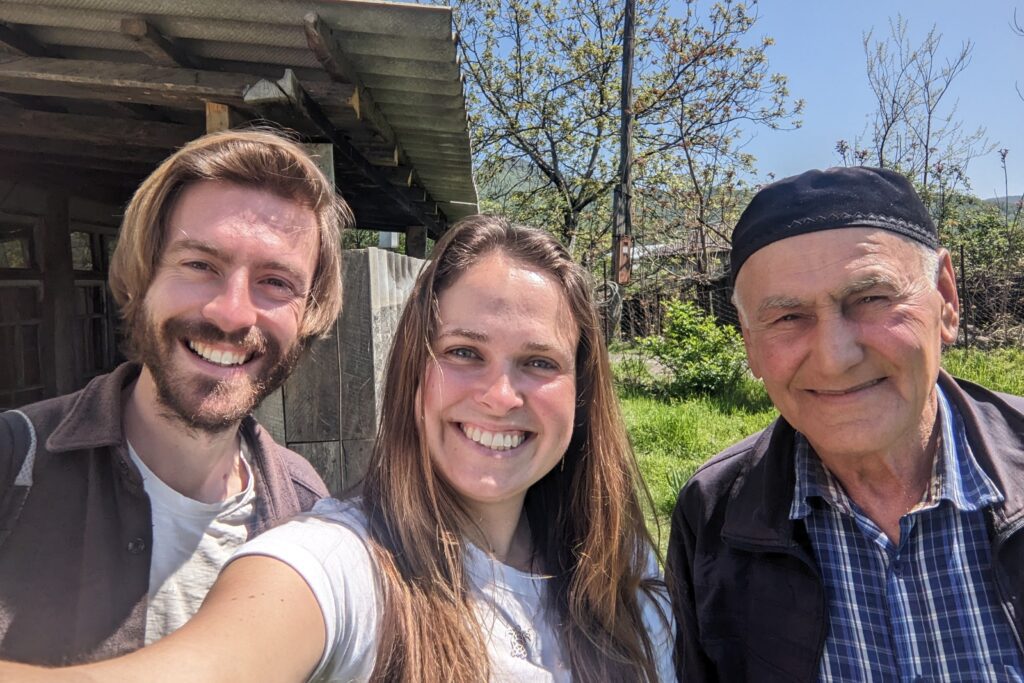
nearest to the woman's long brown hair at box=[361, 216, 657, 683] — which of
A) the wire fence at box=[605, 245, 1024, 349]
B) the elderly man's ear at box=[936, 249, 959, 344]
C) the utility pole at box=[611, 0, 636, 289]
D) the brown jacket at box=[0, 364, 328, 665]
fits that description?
the brown jacket at box=[0, 364, 328, 665]

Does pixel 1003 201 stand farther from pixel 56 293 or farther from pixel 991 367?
pixel 56 293

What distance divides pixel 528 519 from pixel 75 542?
1003 mm

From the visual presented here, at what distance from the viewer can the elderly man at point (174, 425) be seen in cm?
142

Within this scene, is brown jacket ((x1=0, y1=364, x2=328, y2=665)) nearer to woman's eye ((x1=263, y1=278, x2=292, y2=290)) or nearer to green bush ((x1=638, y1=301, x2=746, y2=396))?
woman's eye ((x1=263, y1=278, x2=292, y2=290))

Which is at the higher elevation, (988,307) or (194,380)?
(988,307)

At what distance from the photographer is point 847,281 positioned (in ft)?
5.51

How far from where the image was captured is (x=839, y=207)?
171cm

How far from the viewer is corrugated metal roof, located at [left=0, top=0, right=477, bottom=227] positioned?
2619 mm

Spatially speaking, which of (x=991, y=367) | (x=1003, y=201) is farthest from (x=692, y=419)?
(x=1003, y=201)

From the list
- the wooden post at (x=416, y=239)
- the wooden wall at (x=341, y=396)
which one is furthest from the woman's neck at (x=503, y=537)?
the wooden post at (x=416, y=239)

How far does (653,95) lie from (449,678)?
51.1 ft

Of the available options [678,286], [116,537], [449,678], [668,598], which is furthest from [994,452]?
[678,286]

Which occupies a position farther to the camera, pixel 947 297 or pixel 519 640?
pixel 947 297

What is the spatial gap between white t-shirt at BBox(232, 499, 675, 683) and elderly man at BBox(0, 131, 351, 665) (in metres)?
0.49
